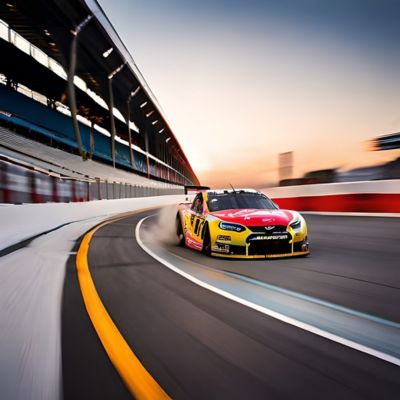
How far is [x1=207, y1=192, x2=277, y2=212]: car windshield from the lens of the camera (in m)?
8.51

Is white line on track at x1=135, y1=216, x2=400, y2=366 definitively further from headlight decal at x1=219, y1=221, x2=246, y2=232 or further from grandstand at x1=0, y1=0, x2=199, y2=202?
grandstand at x1=0, y1=0, x2=199, y2=202

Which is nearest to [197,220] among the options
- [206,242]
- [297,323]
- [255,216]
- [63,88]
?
[206,242]

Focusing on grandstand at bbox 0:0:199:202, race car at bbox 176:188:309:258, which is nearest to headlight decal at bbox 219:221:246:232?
race car at bbox 176:188:309:258

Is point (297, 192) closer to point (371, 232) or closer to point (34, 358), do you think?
point (371, 232)

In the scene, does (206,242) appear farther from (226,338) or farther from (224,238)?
(226,338)

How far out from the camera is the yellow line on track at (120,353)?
2295 mm

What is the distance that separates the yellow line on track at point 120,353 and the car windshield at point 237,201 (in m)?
3.91

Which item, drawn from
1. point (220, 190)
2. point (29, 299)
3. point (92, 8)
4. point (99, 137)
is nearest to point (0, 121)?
point (92, 8)

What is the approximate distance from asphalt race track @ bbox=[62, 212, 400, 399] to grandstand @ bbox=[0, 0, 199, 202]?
1279 cm

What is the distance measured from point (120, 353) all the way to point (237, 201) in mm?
6089

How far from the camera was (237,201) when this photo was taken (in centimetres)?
876

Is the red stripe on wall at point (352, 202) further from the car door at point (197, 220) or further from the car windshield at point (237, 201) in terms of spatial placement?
the car door at point (197, 220)

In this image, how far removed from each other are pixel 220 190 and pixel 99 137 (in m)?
59.3

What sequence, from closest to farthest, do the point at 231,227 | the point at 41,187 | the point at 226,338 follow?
the point at 226,338 → the point at 231,227 → the point at 41,187
